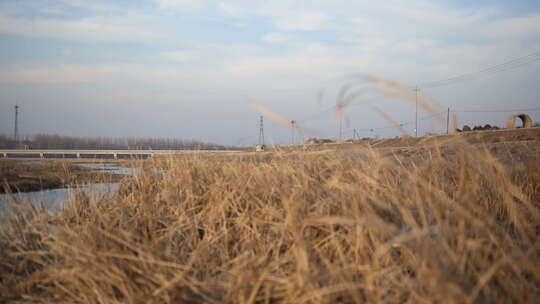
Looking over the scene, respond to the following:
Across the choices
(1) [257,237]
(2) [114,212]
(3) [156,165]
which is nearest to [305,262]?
(1) [257,237]

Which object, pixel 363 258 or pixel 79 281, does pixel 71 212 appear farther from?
pixel 363 258

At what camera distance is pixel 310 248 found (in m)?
2.07

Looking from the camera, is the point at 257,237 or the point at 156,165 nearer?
the point at 257,237

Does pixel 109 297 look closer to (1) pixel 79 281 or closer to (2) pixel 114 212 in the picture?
(1) pixel 79 281

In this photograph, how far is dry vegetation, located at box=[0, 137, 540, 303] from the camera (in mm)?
1485

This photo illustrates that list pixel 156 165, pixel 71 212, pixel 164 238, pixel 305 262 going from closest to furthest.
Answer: pixel 305 262 < pixel 164 238 < pixel 71 212 < pixel 156 165

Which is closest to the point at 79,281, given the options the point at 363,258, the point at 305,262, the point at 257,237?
the point at 257,237

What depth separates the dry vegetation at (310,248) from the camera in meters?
1.49

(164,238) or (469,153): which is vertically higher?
(469,153)

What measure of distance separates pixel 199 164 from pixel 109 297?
102 inches

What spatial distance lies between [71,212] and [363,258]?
10.5ft

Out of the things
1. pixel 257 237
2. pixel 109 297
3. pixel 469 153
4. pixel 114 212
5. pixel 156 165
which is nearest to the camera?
pixel 109 297

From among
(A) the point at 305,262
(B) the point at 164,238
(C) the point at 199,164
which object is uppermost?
(C) the point at 199,164

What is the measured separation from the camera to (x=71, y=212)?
3857 millimetres
